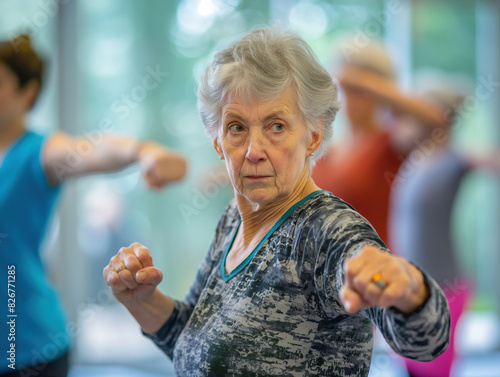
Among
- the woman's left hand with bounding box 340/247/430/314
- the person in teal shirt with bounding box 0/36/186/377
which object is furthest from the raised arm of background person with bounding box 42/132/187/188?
the woman's left hand with bounding box 340/247/430/314

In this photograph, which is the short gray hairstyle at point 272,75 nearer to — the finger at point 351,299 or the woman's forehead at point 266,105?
the woman's forehead at point 266,105

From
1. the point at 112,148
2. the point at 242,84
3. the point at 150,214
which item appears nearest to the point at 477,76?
the point at 150,214

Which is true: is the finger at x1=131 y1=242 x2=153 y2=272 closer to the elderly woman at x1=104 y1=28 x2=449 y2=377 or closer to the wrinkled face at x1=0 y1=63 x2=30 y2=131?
the elderly woman at x1=104 y1=28 x2=449 y2=377

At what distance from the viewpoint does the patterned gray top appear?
0.78m

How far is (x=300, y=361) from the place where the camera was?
2.74 feet

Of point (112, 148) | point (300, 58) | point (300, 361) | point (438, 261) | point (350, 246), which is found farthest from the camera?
point (438, 261)

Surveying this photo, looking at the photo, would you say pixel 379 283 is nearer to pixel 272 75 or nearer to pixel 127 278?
pixel 272 75

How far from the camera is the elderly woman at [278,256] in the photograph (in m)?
0.75

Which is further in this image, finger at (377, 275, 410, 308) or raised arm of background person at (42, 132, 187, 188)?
raised arm of background person at (42, 132, 187, 188)

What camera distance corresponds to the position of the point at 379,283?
625 millimetres

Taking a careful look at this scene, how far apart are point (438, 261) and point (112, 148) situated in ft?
4.85

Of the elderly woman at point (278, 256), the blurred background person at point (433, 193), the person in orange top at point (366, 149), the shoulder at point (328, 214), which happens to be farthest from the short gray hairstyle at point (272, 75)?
the blurred background person at point (433, 193)

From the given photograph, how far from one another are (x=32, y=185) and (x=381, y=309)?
1.20 metres

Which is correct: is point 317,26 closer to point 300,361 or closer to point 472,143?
point 472,143
